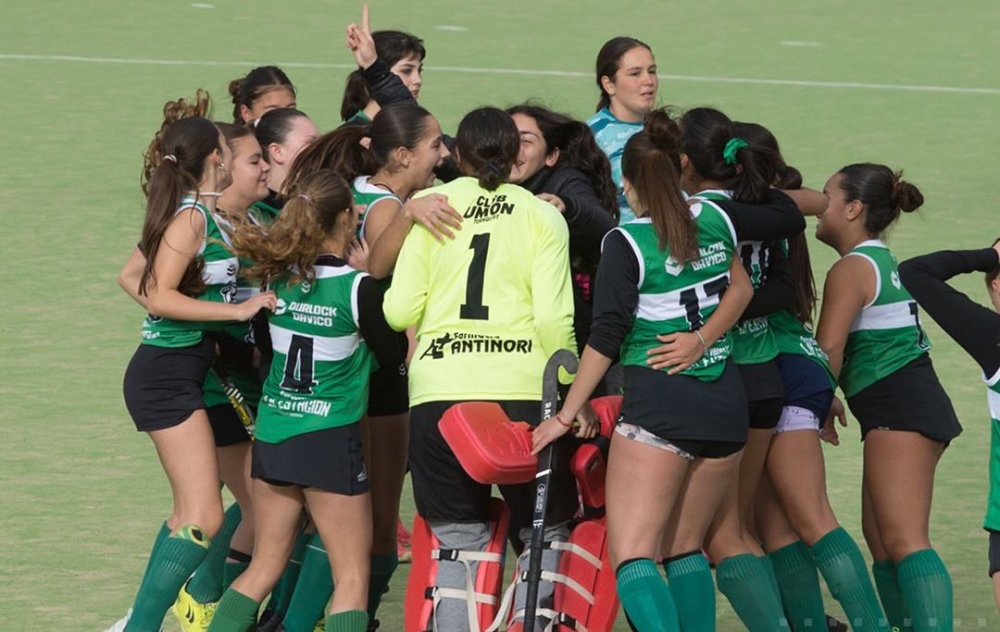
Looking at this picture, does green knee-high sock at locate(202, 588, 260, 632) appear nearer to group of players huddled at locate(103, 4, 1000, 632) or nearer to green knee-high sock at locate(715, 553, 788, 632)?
group of players huddled at locate(103, 4, 1000, 632)

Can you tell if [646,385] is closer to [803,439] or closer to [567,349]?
[567,349]

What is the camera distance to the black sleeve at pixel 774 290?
19.5 ft

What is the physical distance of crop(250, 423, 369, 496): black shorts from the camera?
575cm

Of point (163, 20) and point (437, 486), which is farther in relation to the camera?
point (163, 20)

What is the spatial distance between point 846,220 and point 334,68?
42.3 ft

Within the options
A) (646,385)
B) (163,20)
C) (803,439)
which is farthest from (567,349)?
(163,20)

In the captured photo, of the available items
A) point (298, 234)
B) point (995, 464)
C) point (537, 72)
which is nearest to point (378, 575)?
point (298, 234)

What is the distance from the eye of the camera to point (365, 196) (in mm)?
6340

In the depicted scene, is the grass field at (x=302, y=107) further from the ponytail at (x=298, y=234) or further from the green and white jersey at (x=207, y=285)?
the ponytail at (x=298, y=234)

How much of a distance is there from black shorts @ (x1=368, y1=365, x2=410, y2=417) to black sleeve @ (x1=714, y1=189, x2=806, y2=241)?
53.2 inches

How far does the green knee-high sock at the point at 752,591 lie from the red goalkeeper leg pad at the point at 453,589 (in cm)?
75

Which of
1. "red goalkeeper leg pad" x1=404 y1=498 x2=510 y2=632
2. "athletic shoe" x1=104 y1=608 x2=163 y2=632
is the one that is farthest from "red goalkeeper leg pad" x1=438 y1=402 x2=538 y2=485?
"athletic shoe" x1=104 y1=608 x2=163 y2=632

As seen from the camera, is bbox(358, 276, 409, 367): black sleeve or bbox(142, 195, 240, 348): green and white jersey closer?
bbox(358, 276, 409, 367): black sleeve

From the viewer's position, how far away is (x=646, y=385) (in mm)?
5621
